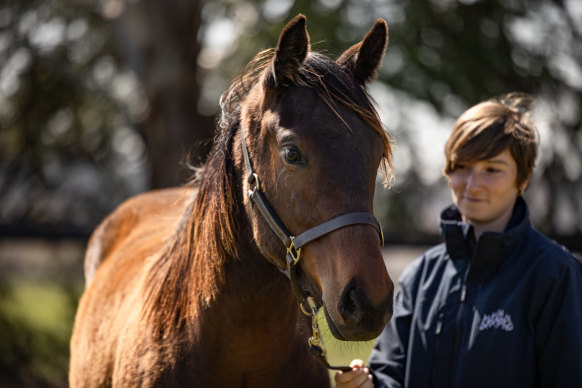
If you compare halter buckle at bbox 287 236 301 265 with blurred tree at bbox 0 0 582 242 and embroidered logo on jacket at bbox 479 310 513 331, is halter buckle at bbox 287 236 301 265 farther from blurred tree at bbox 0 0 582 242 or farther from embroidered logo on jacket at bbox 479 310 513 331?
blurred tree at bbox 0 0 582 242

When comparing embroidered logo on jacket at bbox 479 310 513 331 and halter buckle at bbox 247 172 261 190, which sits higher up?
halter buckle at bbox 247 172 261 190

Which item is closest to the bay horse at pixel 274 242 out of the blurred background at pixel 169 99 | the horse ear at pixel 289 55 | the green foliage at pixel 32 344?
the horse ear at pixel 289 55

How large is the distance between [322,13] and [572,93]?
307cm

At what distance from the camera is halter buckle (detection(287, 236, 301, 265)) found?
1624mm

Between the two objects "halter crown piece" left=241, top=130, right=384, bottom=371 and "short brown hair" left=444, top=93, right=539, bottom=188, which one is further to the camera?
"short brown hair" left=444, top=93, right=539, bottom=188

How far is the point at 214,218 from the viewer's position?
196 cm

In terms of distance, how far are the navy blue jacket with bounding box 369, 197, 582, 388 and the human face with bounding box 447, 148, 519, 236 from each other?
2.4 inches

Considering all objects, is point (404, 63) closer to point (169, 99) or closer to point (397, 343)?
point (169, 99)

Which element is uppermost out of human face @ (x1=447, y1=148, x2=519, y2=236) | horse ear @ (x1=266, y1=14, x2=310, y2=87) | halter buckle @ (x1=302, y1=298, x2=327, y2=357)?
horse ear @ (x1=266, y1=14, x2=310, y2=87)

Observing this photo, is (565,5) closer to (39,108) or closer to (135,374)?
(135,374)

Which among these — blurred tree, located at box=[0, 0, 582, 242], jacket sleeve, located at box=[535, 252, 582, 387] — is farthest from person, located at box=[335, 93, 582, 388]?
blurred tree, located at box=[0, 0, 582, 242]

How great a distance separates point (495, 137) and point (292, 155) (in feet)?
3.42

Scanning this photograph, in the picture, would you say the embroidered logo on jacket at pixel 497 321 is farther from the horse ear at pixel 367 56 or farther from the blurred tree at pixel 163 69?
the blurred tree at pixel 163 69

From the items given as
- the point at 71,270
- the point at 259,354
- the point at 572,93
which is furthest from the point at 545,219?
the point at 71,270
